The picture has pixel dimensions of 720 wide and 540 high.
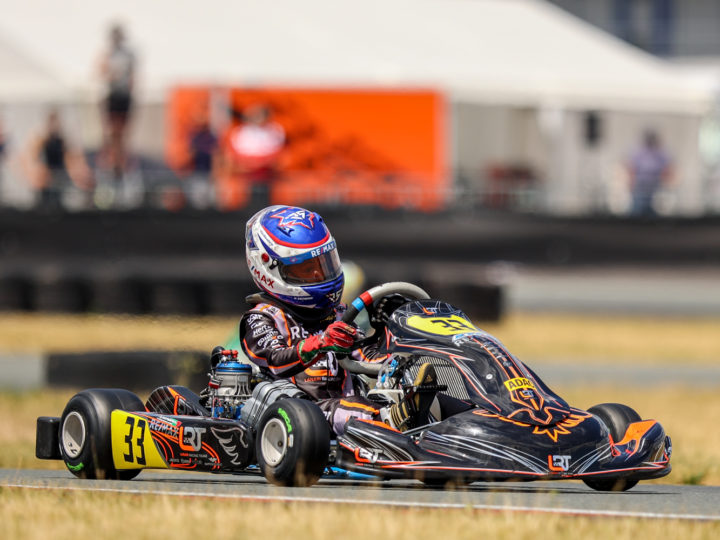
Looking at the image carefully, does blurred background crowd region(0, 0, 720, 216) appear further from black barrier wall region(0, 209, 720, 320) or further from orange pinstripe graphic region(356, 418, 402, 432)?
orange pinstripe graphic region(356, 418, 402, 432)

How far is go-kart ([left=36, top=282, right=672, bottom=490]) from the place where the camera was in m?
5.89

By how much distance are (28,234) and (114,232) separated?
1.07 m

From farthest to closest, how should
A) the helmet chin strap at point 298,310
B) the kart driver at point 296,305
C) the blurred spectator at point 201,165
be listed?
the blurred spectator at point 201,165
the helmet chin strap at point 298,310
the kart driver at point 296,305

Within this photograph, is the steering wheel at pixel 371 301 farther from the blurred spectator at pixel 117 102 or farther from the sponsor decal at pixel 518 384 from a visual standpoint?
the blurred spectator at pixel 117 102

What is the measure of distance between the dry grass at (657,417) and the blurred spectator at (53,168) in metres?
8.63

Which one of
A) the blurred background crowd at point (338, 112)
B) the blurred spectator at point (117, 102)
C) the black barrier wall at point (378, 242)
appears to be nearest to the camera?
the black barrier wall at point (378, 242)

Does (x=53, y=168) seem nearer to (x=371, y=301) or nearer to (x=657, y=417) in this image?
(x=657, y=417)

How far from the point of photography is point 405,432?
6164 mm

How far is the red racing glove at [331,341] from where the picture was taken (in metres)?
6.27

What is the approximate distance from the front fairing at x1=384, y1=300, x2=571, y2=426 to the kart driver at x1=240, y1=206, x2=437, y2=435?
0.98 ft

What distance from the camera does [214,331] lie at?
16.5 meters

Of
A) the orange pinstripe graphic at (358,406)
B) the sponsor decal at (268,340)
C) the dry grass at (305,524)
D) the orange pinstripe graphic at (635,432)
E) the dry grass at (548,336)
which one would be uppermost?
the sponsor decal at (268,340)

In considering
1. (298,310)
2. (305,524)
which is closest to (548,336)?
(298,310)

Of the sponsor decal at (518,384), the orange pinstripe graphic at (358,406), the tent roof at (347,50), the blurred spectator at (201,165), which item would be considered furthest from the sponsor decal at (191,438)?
the tent roof at (347,50)
